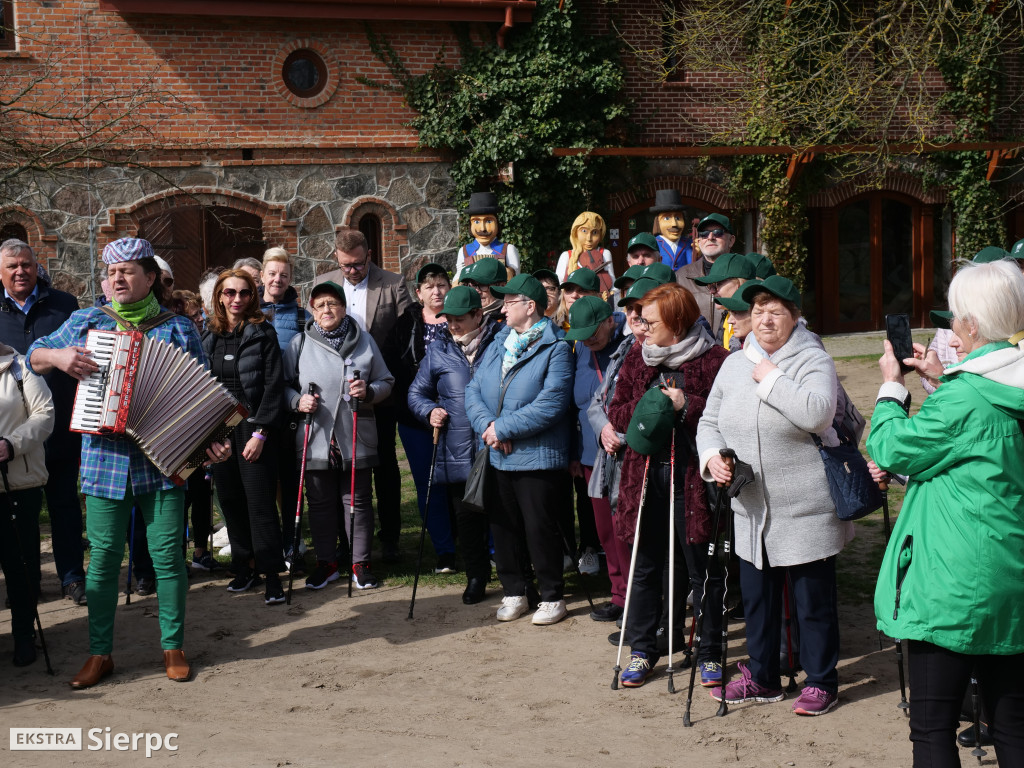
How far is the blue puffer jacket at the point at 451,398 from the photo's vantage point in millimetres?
7188

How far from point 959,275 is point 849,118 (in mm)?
9534

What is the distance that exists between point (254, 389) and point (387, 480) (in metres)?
1.35

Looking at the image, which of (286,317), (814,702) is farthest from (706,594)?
(286,317)

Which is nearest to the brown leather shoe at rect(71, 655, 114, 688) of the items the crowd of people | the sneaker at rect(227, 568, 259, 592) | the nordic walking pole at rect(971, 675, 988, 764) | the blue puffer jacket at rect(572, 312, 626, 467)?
the crowd of people

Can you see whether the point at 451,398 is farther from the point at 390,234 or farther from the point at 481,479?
the point at 390,234

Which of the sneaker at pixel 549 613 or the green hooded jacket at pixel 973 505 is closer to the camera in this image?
the green hooded jacket at pixel 973 505

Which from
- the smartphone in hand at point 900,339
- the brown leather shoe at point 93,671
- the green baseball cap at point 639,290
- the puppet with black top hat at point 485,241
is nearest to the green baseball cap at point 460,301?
the green baseball cap at point 639,290

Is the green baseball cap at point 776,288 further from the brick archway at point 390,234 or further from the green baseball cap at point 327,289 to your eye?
the brick archway at point 390,234

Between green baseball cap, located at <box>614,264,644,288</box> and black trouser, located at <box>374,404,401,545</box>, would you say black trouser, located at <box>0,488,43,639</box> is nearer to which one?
black trouser, located at <box>374,404,401,545</box>

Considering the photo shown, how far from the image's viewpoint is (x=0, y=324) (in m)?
7.20

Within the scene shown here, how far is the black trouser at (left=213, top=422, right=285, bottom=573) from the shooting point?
23.3 ft

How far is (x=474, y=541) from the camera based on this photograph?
7.05 m

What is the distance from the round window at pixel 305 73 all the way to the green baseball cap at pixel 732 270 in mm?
11069

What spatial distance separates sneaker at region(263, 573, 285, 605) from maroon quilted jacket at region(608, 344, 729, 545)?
2.59 m
